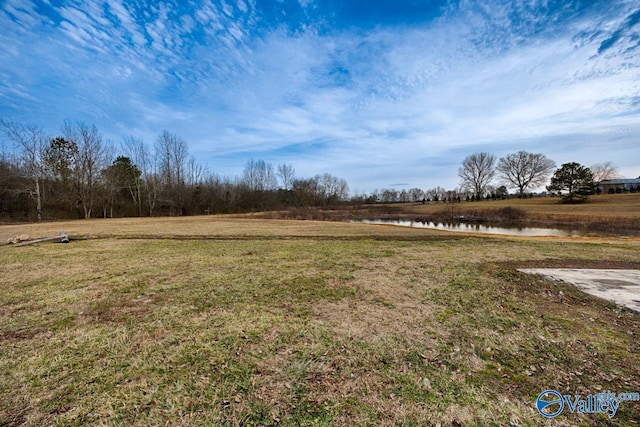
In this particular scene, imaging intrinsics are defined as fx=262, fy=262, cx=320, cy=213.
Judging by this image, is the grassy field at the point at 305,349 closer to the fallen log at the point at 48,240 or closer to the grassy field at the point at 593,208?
the fallen log at the point at 48,240

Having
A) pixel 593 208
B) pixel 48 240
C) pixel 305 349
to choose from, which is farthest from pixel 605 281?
pixel 593 208

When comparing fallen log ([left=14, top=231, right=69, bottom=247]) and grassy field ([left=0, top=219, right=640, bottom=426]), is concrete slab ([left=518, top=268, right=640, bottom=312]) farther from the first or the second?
fallen log ([left=14, top=231, right=69, bottom=247])

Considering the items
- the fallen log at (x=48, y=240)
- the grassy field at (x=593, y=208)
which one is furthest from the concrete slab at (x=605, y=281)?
the grassy field at (x=593, y=208)

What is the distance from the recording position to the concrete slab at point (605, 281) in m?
4.21

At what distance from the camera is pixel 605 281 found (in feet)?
16.6

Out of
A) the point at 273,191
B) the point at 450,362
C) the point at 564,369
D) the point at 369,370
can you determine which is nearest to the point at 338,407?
the point at 369,370

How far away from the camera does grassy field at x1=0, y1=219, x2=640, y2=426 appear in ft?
6.55

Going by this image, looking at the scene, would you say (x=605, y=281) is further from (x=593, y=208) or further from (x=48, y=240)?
(x=593, y=208)

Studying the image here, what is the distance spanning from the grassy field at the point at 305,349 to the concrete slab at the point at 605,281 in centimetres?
44

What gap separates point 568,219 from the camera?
25781 millimetres

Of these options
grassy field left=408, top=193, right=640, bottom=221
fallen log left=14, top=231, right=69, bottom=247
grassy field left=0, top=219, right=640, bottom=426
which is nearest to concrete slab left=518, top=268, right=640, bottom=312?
grassy field left=0, top=219, right=640, bottom=426

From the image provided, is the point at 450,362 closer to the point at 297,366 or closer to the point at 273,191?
the point at 297,366

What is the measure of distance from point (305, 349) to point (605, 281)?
20.0ft

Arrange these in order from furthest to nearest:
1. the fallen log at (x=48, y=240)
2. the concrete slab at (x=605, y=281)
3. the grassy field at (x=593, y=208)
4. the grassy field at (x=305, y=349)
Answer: the grassy field at (x=593, y=208)
the fallen log at (x=48, y=240)
the concrete slab at (x=605, y=281)
the grassy field at (x=305, y=349)
